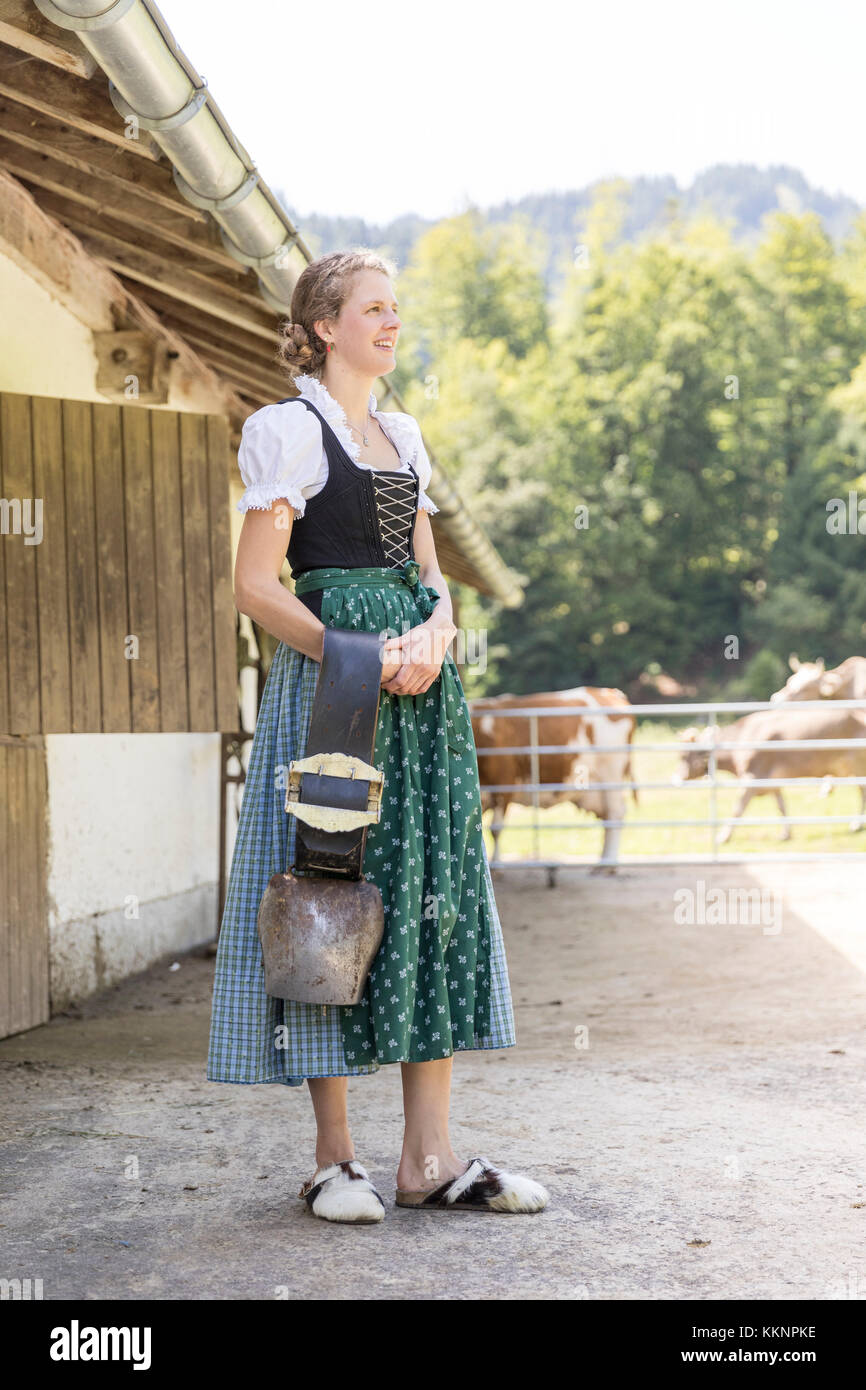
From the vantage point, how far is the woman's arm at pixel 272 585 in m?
2.46

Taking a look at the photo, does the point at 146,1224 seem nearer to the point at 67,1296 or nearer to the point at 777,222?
the point at 67,1296

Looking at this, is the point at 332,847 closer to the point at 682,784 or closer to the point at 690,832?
the point at 682,784

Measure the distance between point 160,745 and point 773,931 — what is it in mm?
3240

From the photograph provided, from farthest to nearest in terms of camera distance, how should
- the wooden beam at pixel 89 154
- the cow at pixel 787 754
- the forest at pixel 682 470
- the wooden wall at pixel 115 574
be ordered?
the forest at pixel 682 470 → the cow at pixel 787 754 → the wooden wall at pixel 115 574 → the wooden beam at pixel 89 154

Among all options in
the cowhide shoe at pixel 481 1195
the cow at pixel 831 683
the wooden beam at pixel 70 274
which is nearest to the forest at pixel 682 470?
the cow at pixel 831 683

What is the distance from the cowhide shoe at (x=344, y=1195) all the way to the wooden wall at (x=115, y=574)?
6.20ft

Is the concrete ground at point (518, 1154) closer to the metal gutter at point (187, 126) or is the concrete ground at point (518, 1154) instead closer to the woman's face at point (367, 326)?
the woman's face at point (367, 326)

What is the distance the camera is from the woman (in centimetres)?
249

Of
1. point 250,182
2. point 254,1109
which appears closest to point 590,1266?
point 254,1109

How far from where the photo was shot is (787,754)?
13477 millimetres

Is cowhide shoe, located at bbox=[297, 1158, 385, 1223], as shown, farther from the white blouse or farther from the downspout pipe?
the downspout pipe

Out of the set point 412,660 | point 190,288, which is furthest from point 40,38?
point 190,288

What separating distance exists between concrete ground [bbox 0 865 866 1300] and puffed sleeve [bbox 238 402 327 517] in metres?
1.31

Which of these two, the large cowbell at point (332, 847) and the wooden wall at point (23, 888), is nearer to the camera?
the large cowbell at point (332, 847)
